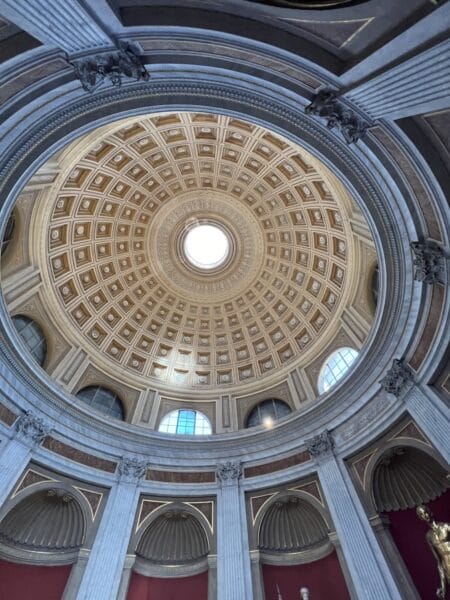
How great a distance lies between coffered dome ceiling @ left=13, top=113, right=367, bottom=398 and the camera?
15.6m

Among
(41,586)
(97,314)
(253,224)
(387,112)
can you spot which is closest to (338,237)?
(253,224)

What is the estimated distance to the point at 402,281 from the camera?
37.2 ft

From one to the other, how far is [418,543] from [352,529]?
71.9 inches

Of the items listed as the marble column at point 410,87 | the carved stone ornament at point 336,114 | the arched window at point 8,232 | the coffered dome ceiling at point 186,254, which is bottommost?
the marble column at point 410,87

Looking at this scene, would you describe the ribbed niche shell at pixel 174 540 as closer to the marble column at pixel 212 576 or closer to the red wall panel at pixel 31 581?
the marble column at pixel 212 576

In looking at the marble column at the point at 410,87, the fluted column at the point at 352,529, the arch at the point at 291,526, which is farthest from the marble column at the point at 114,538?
the marble column at the point at 410,87

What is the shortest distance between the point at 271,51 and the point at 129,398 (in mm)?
15810

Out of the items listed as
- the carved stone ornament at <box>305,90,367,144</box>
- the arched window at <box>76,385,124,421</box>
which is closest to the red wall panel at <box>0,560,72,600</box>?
the arched window at <box>76,385,124,421</box>

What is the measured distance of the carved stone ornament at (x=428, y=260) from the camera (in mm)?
9367

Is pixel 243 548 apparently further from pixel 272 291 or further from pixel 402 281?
pixel 272 291

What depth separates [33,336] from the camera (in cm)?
1565

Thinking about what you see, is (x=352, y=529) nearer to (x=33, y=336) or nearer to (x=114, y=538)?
(x=114, y=538)

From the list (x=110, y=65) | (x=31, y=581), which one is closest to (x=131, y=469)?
(x=31, y=581)

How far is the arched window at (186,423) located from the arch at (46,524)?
5137 mm
